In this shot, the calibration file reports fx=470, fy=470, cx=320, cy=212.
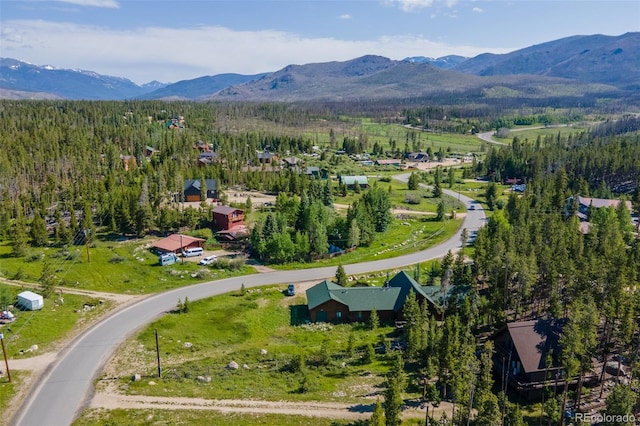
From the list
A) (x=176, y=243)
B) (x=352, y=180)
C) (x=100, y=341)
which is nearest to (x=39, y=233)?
(x=176, y=243)

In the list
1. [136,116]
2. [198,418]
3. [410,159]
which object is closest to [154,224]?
[198,418]

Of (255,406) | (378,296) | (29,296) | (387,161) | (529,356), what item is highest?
(387,161)

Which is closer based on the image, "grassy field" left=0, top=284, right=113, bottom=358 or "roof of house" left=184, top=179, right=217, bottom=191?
"grassy field" left=0, top=284, right=113, bottom=358

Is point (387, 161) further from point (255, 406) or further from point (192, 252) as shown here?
point (255, 406)

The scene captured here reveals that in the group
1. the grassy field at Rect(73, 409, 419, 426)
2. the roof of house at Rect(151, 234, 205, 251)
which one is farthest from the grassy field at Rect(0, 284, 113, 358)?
the roof of house at Rect(151, 234, 205, 251)

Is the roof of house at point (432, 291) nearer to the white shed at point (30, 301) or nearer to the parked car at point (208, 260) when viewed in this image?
the parked car at point (208, 260)

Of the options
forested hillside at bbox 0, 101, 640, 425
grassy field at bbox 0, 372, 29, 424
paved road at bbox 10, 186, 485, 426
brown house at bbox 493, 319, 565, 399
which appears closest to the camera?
paved road at bbox 10, 186, 485, 426

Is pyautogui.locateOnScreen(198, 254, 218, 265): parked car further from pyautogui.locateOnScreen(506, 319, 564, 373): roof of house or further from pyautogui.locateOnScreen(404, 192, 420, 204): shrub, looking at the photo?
pyautogui.locateOnScreen(404, 192, 420, 204): shrub

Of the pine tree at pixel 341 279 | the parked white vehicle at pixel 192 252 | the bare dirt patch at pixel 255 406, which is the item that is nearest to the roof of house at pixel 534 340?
the bare dirt patch at pixel 255 406
